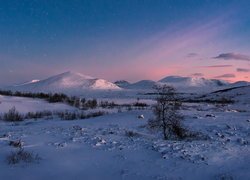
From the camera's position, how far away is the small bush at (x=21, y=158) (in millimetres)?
7872

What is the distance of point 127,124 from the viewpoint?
1518cm

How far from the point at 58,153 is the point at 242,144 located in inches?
188

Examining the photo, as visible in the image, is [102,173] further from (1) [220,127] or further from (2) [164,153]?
(1) [220,127]

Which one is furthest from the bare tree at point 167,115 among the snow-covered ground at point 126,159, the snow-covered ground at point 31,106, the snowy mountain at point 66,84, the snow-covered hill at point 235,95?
the snowy mountain at point 66,84

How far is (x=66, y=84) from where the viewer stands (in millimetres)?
102500

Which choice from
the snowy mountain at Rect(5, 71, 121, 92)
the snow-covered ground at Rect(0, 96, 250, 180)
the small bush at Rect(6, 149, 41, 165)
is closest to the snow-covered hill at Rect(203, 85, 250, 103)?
the snow-covered ground at Rect(0, 96, 250, 180)

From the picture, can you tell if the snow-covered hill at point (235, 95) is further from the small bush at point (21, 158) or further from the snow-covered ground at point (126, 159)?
the small bush at point (21, 158)

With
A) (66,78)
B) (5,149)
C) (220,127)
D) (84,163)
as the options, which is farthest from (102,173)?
(66,78)

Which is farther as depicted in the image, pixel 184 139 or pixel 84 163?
pixel 184 139

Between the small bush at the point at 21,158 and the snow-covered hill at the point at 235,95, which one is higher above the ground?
the snow-covered hill at the point at 235,95

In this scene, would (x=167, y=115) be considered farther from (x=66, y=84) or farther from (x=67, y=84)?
(x=67, y=84)

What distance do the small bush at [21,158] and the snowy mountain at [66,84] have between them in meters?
84.4

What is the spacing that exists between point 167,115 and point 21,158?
17.7 ft

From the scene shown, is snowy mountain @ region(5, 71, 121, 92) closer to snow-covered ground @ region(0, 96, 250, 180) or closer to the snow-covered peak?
the snow-covered peak
